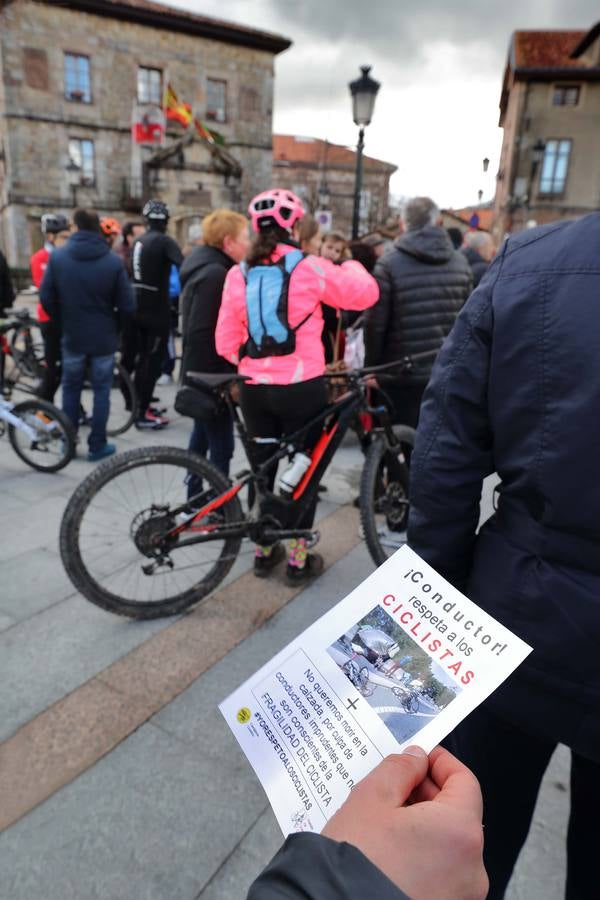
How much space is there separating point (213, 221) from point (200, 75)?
31063 mm

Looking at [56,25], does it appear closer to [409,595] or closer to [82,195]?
[82,195]

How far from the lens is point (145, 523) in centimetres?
288

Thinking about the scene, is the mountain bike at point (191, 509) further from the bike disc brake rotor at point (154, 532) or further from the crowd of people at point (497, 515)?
the crowd of people at point (497, 515)

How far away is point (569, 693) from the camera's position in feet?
3.73

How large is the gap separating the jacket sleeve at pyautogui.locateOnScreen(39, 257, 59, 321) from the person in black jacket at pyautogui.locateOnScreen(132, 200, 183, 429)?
114 centimetres

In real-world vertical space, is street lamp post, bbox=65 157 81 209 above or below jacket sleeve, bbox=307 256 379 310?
above

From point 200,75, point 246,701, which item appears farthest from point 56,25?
point 246,701

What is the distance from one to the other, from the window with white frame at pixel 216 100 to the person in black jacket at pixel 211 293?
30.4m

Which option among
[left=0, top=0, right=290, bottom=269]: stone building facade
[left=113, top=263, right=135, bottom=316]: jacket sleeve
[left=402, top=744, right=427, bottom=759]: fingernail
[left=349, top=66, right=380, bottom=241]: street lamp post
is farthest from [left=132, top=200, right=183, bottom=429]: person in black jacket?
[left=0, top=0, right=290, bottom=269]: stone building facade

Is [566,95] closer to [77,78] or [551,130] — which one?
[551,130]

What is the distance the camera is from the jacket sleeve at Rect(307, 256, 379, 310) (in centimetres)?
289

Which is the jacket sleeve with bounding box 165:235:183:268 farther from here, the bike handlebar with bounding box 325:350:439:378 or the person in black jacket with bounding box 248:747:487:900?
the person in black jacket with bounding box 248:747:487:900

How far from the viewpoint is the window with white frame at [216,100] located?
29.9m

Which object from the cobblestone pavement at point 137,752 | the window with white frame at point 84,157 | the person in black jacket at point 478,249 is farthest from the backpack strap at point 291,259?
the window with white frame at point 84,157
